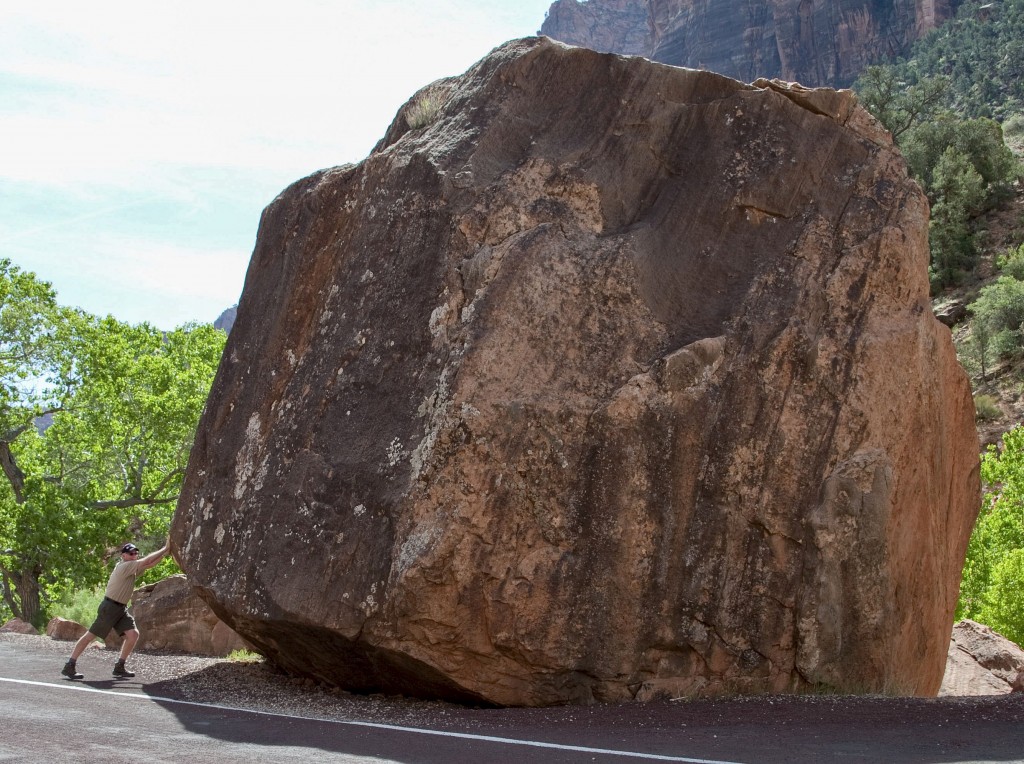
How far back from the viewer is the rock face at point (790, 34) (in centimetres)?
10575

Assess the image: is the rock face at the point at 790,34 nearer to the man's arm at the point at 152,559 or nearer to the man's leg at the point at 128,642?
the man's arm at the point at 152,559

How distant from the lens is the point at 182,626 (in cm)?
1379

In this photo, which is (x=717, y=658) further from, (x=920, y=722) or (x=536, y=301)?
(x=536, y=301)

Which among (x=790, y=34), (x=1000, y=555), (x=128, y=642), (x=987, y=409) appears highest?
(x=790, y=34)

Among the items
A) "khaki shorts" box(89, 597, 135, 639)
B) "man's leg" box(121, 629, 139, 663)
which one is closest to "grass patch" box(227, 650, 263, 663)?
"man's leg" box(121, 629, 139, 663)

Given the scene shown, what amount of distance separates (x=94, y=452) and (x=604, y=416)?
19.1 metres

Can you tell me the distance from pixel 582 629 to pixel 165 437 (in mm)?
18540

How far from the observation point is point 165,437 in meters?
24.4

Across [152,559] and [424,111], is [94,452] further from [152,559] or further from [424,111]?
[424,111]

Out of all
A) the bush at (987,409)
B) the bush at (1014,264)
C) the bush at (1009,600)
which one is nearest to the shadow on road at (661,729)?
the bush at (1009,600)

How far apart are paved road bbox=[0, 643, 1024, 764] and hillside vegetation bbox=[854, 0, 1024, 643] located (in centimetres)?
1557

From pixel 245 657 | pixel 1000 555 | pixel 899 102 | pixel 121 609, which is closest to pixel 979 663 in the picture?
pixel 245 657

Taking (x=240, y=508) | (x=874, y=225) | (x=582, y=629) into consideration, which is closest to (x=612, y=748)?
(x=582, y=629)

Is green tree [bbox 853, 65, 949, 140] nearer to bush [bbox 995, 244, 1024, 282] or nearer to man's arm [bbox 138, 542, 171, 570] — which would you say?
bush [bbox 995, 244, 1024, 282]
